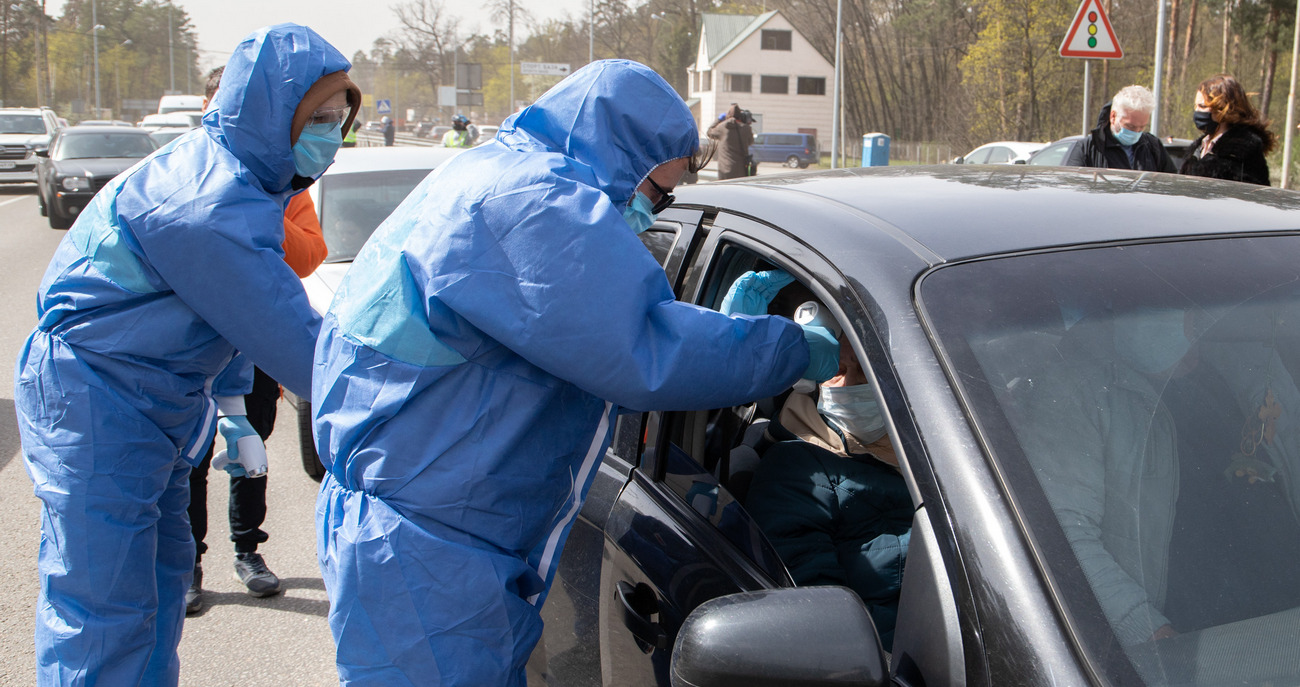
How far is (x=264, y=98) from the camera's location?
228 cm

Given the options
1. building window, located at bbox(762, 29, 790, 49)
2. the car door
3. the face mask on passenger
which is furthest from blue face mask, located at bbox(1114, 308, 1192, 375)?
building window, located at bbox(762, 29, 790, 49)

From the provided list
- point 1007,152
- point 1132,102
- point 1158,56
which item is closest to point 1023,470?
point 1132,102

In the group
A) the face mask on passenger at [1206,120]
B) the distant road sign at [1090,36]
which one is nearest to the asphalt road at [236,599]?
the face mask on passenger at [1206,120]

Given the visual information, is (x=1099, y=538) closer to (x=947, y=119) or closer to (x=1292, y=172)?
(x=1292, y=172)

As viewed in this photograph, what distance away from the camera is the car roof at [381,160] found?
611cm

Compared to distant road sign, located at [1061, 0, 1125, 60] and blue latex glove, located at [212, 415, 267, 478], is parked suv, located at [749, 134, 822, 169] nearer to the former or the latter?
distant road sign, located at [1061, 0, 1125, 60]

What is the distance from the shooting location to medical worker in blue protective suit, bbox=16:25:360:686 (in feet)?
6.98

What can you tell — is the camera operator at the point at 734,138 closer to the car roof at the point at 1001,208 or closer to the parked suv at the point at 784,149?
the car roof at the point at 1001,208

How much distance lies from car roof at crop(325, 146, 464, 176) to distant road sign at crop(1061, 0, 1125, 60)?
522 centimetres

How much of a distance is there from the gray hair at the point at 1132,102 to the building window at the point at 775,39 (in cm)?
5824

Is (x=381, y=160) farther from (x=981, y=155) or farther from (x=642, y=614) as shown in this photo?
(x=981, y=155)

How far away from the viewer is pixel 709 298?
207 centimetres

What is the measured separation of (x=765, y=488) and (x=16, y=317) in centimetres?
928

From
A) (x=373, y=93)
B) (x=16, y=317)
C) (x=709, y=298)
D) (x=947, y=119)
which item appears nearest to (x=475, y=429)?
(x=709, y=298)
